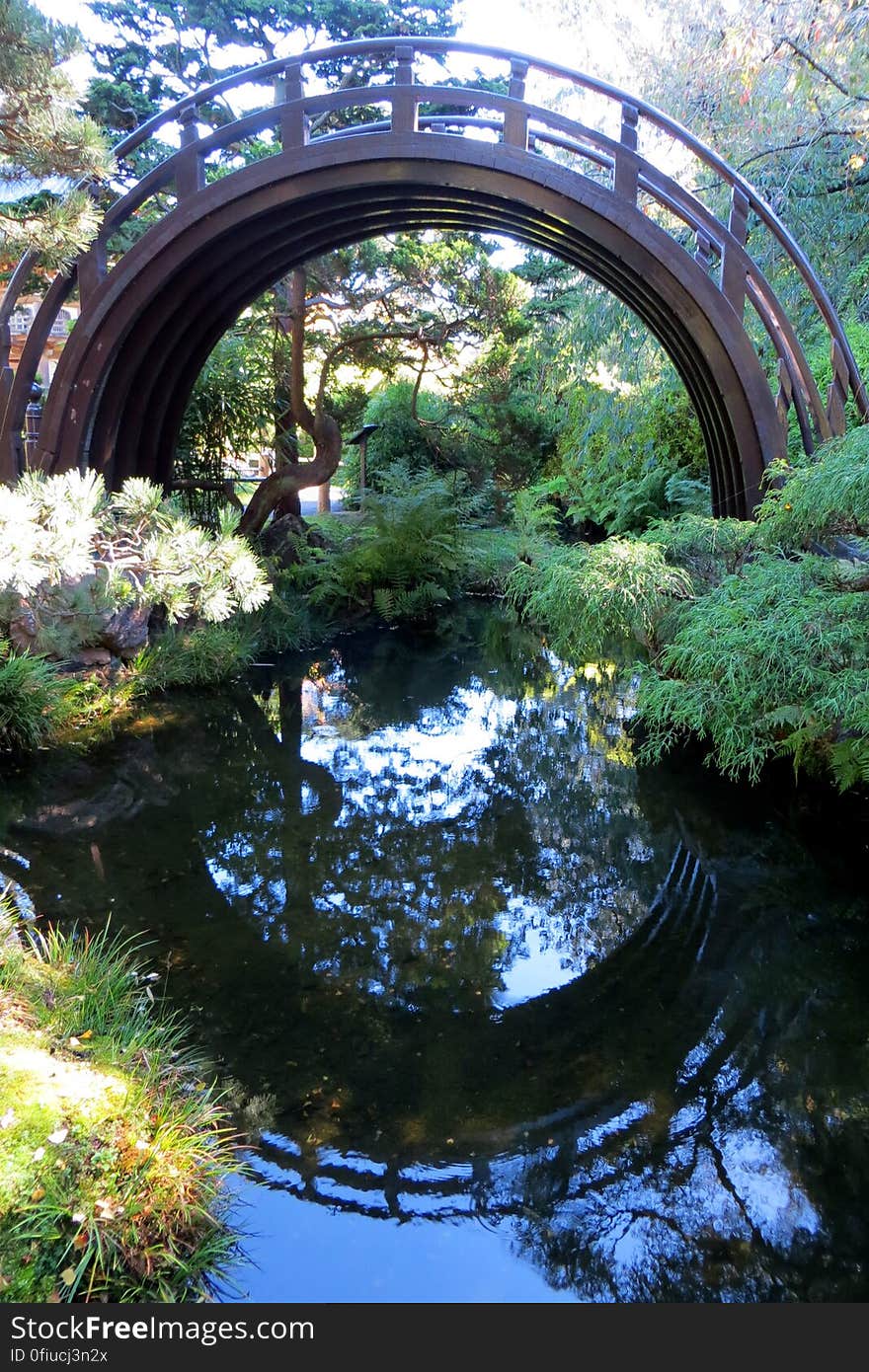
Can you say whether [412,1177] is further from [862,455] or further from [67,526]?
[862,455]

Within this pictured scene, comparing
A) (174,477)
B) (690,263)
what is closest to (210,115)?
(174,477)

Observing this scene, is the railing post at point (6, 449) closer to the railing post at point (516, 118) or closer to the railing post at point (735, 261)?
the railing post at point (516, 118)

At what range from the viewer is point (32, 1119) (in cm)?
241

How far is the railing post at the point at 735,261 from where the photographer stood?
5.96 m

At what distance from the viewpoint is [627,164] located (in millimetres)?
5906

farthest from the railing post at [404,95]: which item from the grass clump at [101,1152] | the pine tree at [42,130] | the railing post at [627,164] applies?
the grass clump at [101,1152]

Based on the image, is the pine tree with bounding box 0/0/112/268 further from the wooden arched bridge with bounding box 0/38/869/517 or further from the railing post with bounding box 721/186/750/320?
the railing post with bounding box 721/186/750/320

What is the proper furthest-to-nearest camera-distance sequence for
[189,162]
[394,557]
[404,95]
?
[394,557] → [189,162] → [404,95]

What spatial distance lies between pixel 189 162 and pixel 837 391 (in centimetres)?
452

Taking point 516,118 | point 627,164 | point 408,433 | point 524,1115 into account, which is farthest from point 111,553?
point 408,433

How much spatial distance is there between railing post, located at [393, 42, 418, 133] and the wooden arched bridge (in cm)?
1

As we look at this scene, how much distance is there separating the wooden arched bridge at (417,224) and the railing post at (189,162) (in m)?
0.01

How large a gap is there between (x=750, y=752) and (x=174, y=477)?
23.0 ft

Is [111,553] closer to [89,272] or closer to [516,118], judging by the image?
[89,272]
